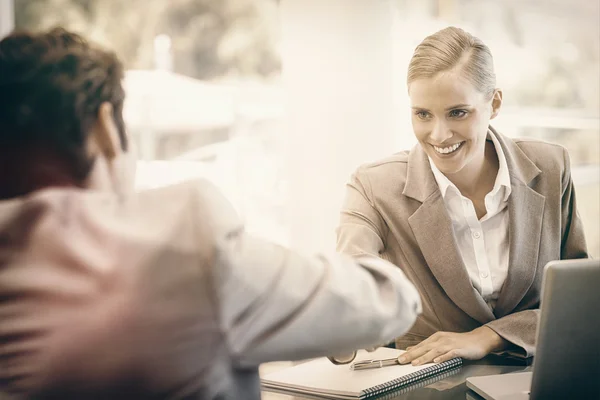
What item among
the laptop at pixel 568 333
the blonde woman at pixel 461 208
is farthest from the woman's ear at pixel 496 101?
the laptop at pixel 568 333

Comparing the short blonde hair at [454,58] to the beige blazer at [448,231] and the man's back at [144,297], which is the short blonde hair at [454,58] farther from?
the man's back at [144,297]

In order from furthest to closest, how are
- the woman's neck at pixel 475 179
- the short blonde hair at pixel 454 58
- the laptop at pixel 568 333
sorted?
the woman's neck at pixel 475 179 → the short blonde hair at pixel 454 58 → the laptop at pixel 568 333

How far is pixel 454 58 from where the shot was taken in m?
1.87

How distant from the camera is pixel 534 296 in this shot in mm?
1966

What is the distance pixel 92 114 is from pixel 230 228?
0.24 m

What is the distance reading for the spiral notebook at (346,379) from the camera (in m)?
1.34

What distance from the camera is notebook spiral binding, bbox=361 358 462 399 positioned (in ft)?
4.37

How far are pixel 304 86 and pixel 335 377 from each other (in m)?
2.41

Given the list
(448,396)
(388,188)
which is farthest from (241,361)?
(388,188)

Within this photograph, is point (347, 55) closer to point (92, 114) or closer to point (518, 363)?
point (518, 363)

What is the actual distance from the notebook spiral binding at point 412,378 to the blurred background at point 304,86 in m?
1.98

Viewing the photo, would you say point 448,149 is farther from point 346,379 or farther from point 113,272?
point 113,272

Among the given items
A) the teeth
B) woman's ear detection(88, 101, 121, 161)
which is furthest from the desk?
woman's ear detection(88, 101, 121, 161)

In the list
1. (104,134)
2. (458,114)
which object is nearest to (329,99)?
(458,114)
